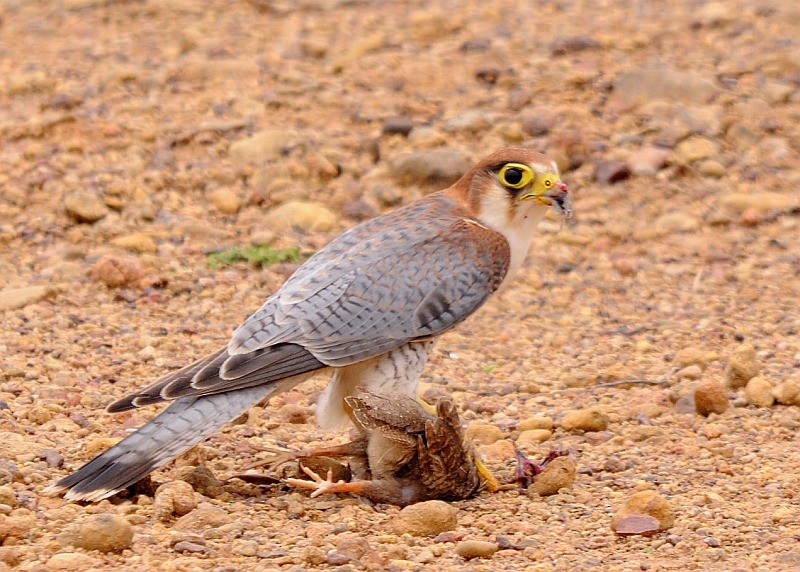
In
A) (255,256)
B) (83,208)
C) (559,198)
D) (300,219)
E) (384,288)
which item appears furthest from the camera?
(300,219)

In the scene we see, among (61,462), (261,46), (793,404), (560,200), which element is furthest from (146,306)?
(261,46)

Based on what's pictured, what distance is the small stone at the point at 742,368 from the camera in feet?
20.3

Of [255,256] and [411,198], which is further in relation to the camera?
[411,198]

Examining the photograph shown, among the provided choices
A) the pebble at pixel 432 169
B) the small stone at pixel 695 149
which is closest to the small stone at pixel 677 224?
the small stone at pixel 695 149

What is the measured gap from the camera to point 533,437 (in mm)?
5836

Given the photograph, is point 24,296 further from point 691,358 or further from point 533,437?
point 691,358

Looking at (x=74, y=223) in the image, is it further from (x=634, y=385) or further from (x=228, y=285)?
(x=634, y=385)

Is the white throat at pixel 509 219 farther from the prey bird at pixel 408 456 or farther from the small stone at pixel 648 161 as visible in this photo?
the small stone at pixel 648 161

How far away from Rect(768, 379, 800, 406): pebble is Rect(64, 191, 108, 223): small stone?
420cm

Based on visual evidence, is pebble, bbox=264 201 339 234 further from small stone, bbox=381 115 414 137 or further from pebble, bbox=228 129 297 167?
small stone, bbox=381 115 414 137

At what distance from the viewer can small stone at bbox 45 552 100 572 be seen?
4266 millimetres

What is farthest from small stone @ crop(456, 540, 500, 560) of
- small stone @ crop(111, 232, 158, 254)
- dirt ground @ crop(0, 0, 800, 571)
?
small stone @ crop(111, 232, 158, 254)

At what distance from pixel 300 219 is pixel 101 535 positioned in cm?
403

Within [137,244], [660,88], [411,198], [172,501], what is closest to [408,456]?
[172,501]
